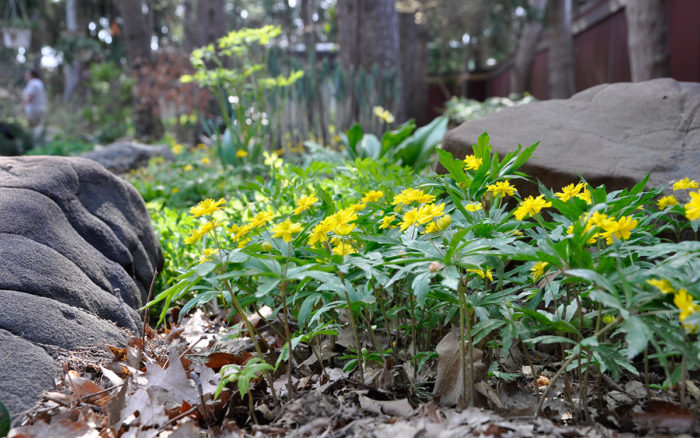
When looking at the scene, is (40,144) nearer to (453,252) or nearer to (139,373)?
(139,373)

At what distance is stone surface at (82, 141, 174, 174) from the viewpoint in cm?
731

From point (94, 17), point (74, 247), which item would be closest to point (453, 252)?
point (74, 247)

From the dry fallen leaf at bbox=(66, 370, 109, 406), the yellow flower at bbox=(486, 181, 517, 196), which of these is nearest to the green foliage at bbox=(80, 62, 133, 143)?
the dry fallen leaf at bbox=(66, 370, 109, 406)

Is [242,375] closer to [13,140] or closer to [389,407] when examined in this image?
[389,407]

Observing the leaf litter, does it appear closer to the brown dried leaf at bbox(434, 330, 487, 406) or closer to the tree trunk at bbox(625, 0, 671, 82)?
the brown dried leaf at bbox(434, 330, 487, 406)

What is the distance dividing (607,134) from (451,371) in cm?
199

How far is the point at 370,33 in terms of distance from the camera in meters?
7.04

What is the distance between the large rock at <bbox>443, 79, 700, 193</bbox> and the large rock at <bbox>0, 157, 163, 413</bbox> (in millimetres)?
1777

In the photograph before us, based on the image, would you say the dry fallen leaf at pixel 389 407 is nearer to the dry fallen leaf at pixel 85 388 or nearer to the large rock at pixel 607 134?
the dry fallen leaf at pixel 85 388

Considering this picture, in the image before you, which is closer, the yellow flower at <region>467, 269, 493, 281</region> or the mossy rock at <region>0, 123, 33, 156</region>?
the yellow flower at <region>467, 269, 493, 281</region>

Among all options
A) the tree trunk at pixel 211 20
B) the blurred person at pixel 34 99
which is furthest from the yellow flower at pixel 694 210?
the blurred person at pixel 34 99

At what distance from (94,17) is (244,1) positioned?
15.2m

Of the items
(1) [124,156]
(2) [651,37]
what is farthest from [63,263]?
(1) [124,156]

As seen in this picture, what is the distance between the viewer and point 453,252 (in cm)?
130
